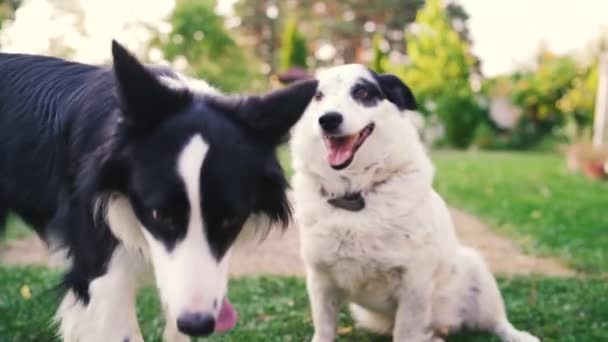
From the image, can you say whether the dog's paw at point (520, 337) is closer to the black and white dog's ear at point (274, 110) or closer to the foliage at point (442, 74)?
the black and white dog's ear at point (274, 110)

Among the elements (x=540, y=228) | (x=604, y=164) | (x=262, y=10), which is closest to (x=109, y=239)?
(x=540, y=228)

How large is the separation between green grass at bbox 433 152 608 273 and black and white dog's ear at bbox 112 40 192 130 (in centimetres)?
444

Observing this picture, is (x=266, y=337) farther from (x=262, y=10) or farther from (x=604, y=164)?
(x=262, y=10)

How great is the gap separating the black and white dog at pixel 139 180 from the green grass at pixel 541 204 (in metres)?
4.22

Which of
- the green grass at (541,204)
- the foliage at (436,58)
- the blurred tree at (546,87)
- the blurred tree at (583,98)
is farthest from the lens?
the foliage at (436,58)

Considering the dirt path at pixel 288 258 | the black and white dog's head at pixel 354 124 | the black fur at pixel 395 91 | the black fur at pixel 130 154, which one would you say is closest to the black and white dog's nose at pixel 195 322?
the black fur at pixel 130 154

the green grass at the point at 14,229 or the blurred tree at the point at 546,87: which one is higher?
the green grass at the point at 14,229

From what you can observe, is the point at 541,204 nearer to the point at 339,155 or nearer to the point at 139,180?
the point at 339,155

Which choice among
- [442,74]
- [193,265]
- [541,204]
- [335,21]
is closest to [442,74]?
[442,74]

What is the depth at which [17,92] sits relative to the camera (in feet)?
9.21

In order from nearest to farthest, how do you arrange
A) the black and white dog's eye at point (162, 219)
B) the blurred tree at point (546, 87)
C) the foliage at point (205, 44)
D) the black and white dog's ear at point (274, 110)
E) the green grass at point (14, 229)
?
the black and white dog's eye at point (162, 219)
the black and white dog's ear at point (274, 110)
the green grass at point (14, 229)
the blurred tree at point (546, 87)
the foliage at point (205, 44)

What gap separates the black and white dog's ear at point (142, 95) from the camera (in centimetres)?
193

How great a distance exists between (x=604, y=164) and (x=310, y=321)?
9368 millimetres

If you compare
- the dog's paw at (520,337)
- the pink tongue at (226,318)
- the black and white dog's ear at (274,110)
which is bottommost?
the dog's paw at (520,337)
